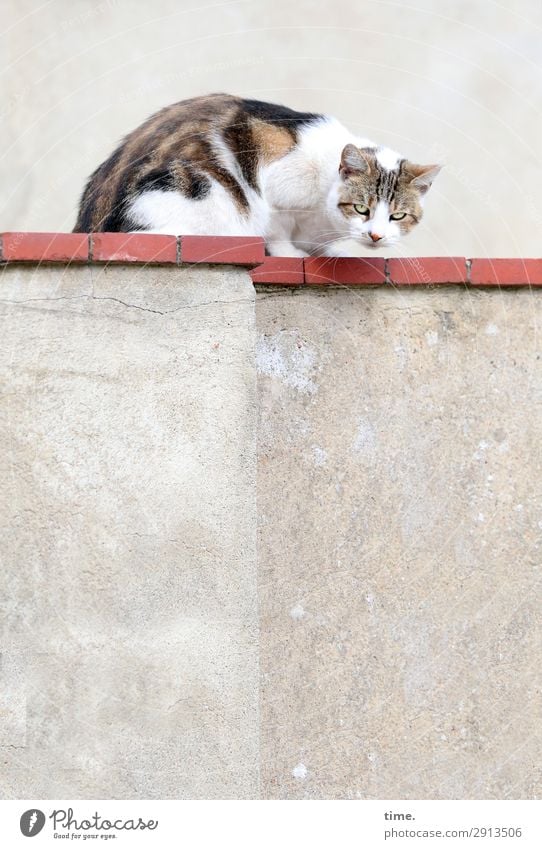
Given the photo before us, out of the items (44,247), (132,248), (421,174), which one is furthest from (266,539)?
(421,174)

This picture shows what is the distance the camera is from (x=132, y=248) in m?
3.72

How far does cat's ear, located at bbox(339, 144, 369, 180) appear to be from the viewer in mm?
4375

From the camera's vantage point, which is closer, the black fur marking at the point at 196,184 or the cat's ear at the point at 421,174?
the black fur marking at the point at 196,184

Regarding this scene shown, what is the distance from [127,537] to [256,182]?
188 cm

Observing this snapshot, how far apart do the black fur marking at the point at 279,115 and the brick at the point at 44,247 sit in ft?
4.93

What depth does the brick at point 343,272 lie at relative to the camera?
395cm

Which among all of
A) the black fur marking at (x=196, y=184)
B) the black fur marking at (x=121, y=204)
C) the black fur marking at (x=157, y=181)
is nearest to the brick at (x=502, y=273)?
the black fur marking at (x=196, y=184)

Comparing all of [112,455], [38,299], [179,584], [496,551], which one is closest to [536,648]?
[496,551]

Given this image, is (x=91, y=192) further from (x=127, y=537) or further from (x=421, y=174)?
(x=127, y=537)

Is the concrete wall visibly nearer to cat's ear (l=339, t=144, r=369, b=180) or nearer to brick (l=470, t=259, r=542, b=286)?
brick (l=470, t=259, r=542, b=286)

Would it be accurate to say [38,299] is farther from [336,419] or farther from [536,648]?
[536,648]
